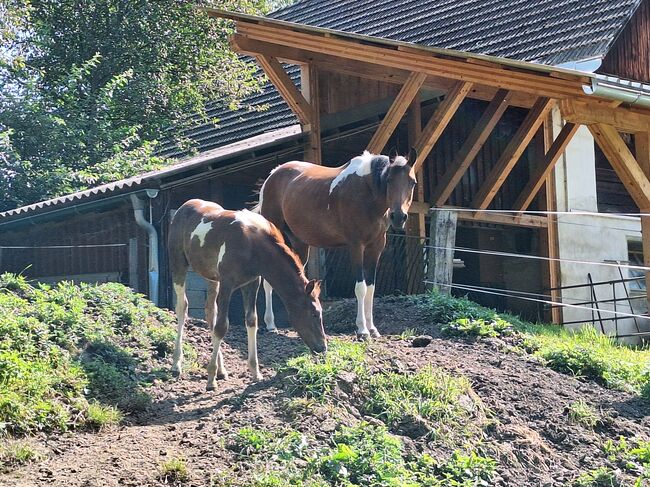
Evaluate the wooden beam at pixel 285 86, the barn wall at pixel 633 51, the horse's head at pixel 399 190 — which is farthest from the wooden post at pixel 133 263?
the barn wall at pixel 633 51

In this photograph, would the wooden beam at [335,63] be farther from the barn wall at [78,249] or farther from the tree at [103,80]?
the tree at [103,80]

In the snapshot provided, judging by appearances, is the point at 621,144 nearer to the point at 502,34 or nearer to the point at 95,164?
the point at 502,34

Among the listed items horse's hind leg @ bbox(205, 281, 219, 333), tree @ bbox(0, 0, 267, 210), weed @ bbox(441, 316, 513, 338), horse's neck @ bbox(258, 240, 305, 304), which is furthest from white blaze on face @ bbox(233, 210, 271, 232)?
tree @ bbox(0, 0, 267, 210)

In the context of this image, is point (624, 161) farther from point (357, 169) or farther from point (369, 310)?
point (369, 310)

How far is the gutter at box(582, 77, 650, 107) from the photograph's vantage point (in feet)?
34.9

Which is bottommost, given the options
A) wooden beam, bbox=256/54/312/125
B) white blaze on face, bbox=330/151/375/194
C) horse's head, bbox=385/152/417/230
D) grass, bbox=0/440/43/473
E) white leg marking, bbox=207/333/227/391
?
grass, bbox=0/440/43/473

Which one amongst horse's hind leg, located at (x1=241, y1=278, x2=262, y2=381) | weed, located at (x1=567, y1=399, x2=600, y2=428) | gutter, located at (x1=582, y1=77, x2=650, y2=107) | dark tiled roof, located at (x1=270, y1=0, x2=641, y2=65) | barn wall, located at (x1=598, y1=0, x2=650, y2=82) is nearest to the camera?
weed, located at (x1=567, y1=399, x2=600, y2=428)

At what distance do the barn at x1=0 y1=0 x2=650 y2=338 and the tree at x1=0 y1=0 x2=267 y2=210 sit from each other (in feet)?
9.01

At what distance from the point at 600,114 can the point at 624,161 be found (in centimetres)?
71

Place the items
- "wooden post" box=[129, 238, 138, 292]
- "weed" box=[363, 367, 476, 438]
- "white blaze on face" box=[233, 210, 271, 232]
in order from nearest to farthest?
"weed" box=[363, 367, 476, 438], "white blaze on face" box=[233, 210, 271, 232], "wooden post" box=[129, 238, 138, 292]

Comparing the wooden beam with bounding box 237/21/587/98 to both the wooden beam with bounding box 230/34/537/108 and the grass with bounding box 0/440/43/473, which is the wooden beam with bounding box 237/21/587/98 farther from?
→ the grass with bounding box 0/440/43/473

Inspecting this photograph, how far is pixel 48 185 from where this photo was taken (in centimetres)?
1741

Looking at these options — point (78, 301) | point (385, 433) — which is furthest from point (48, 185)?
point (385, 433)

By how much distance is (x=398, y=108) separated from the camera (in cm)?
1274
